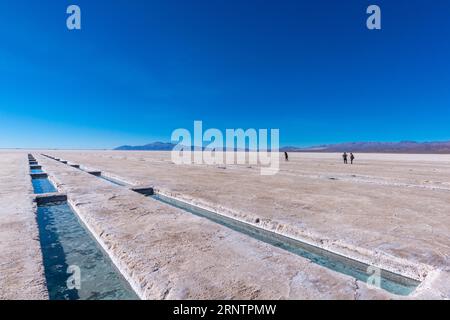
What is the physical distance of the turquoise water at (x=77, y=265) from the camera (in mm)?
3932

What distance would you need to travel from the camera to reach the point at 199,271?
406 centimetres

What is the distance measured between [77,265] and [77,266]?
5cm

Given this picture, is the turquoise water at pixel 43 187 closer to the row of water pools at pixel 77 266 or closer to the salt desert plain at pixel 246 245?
the salt desert plain at pixel 246 245

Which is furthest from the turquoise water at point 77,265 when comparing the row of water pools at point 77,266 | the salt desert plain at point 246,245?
the salt desert plain at point 246,245

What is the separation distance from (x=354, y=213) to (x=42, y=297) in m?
7.63

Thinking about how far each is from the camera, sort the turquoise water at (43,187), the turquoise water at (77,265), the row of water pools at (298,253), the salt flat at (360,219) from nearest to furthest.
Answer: the turquoise water at (77,265)
the row of water pools at (298,253)
the salt flat at (360,219)
the turquoise water at (43,187)

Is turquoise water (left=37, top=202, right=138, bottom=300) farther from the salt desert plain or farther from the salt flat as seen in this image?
the salt flat

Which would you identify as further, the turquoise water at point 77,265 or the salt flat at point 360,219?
the salt flat at point 360,219

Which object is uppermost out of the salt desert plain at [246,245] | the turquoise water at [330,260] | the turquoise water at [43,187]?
the salt desert plain at [246,245]

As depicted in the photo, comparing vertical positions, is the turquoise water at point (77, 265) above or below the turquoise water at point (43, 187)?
below

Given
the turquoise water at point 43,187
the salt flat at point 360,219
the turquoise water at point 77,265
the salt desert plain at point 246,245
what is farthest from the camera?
the turquoise water at point 43,187

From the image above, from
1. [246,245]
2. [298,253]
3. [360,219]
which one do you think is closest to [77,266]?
[246,245]

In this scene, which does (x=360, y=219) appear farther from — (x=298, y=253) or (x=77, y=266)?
(x=77, y=266)
